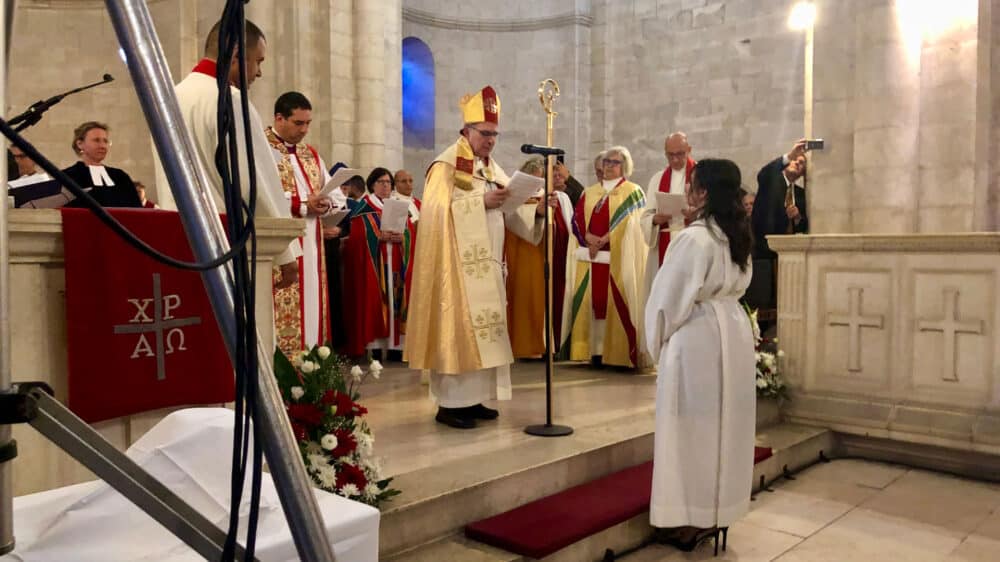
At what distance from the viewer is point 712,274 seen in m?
3.74

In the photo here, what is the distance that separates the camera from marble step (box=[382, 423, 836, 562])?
3.48 m

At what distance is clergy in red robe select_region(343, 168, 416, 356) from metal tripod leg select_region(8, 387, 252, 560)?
245 inches

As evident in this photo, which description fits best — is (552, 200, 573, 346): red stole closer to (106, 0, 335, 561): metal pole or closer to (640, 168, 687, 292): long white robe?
(640, 168, 687, 292): long white robe

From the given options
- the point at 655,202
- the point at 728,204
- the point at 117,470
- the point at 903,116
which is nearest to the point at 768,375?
the point at 655,202

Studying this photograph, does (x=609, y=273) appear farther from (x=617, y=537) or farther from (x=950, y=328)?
(x=617, y=537)

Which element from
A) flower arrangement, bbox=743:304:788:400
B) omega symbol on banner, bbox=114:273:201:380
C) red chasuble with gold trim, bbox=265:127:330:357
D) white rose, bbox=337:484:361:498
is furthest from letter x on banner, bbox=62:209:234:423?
flower arrangement, bbox=743:304:788:400

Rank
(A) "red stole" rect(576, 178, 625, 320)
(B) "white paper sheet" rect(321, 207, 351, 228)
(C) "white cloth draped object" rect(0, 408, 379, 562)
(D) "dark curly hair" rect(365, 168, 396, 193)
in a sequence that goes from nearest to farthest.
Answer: (C) "white cloth draped object" rect(0, 408, 379, 562) < (B) "white paper sheet" rect(321, 207, 351, 228) < (A) "red stole" rect(576, 178, 625, 320) < (D) "dark curly hair" rect(365, 168, 396, 193)

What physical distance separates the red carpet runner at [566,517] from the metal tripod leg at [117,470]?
8.78 ft

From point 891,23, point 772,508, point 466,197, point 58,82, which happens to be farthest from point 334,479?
point 58,82

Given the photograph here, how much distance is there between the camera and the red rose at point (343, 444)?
3162 millimetres

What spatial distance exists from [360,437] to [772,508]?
9.01ft

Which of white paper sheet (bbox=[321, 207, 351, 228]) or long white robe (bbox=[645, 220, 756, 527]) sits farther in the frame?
white paper sheet (bbox=[321, 207, 351, 228])

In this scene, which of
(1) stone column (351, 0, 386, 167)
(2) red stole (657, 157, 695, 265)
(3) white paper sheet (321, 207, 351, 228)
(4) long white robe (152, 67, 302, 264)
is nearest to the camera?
(4) long white robe (152, 67, 302, 264)

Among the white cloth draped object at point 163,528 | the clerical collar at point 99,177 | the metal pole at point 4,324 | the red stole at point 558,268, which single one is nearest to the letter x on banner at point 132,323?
the white cloth draped object at point 163,528
